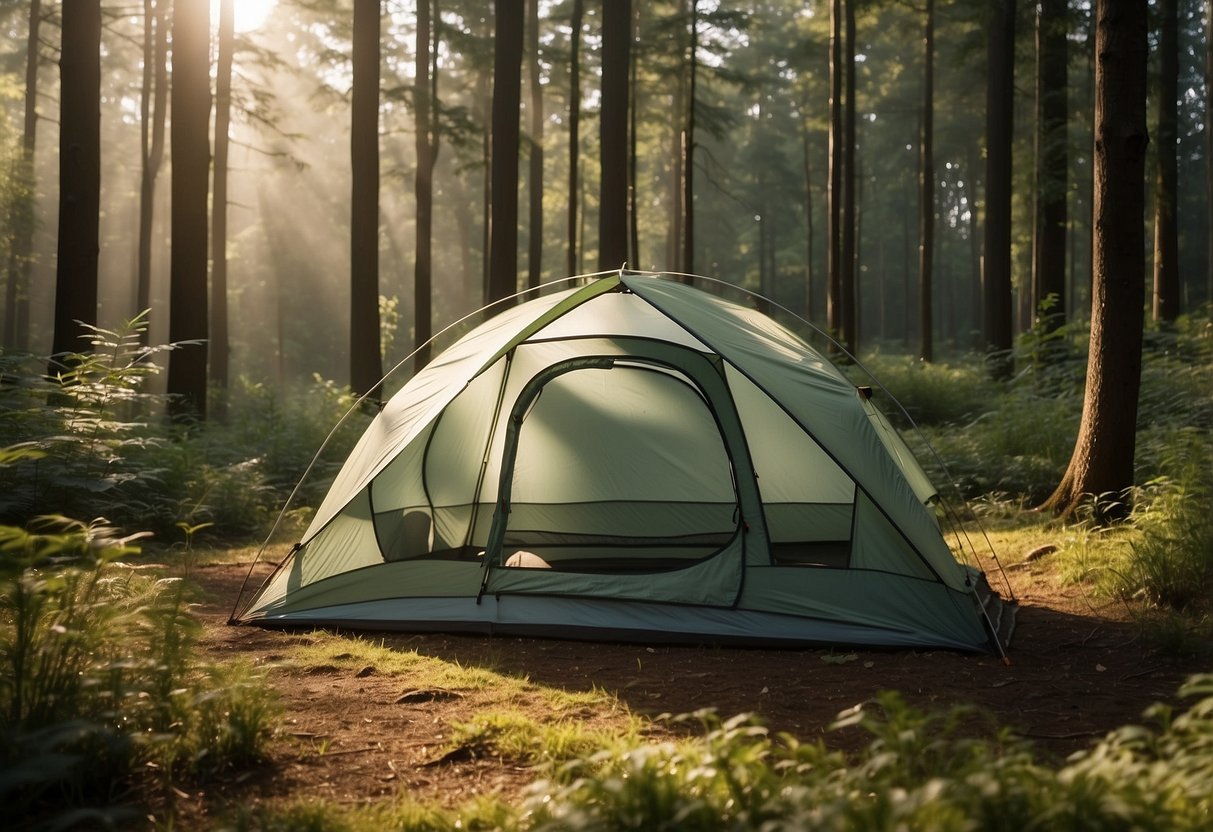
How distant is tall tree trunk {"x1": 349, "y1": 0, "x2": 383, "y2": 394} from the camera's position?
1288 cm

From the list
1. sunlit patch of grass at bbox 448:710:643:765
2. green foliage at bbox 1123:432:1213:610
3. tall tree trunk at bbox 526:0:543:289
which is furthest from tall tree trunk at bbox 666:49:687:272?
sunlit patch of grass at bbox 448:710:643:765

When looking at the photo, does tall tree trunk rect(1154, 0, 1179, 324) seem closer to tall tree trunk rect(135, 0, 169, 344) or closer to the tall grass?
the tall grass

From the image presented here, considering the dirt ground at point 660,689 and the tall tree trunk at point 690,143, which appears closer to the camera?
the dirt ground at point 660,689

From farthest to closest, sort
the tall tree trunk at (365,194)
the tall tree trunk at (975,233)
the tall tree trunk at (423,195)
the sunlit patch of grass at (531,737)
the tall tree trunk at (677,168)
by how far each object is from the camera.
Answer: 1. the tall tree trunk at (975,233)
2. the tall tree trunk at (677,168)
3. the tall tree trunk at (423,195)
4. the tall tree trunk at (365,194)
5. the sunlit patch of grass at (531,737)

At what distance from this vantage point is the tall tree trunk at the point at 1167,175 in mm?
14977

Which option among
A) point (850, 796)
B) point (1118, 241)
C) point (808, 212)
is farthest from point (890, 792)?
point (808, 212)

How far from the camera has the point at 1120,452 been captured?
733 cm

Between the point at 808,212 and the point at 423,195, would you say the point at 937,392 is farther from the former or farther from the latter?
the point at 808,212

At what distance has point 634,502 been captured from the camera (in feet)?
24.7

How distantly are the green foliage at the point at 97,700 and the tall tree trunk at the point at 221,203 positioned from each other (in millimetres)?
14006

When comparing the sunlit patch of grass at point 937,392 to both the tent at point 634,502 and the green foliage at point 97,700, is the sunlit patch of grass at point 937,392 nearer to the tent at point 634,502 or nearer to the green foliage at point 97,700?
the tent at point 634,502

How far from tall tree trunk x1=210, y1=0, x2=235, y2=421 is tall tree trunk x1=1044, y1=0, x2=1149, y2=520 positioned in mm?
13686

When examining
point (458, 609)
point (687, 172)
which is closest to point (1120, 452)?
point (458, 609)

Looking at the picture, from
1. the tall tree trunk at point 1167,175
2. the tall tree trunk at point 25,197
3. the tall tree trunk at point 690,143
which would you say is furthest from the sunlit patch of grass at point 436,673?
the tall tree trunk at point 25,197
